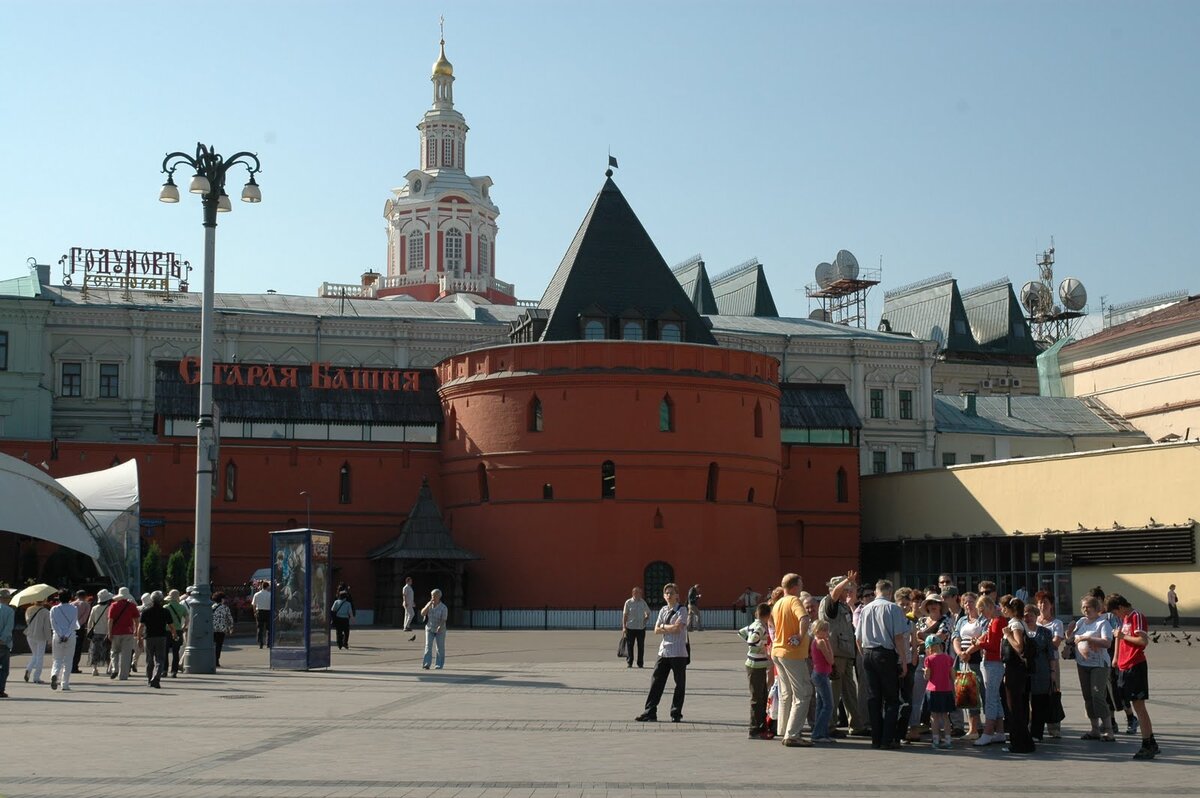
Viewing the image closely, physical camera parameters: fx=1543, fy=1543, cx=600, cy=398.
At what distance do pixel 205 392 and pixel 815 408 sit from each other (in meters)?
41.5

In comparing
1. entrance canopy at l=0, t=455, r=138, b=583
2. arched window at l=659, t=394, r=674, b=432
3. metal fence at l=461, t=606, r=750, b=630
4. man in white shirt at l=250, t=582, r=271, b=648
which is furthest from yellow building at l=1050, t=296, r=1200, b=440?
man in white shirt at l=250, t=582, r=271, b=648

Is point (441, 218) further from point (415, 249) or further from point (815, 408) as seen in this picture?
point (815, 408)

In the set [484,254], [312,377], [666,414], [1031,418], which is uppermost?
[484,254]

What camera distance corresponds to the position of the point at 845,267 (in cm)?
10150

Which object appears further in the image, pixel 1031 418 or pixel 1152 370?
pixel 1031 418

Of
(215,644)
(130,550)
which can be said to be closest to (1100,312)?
(130,550)

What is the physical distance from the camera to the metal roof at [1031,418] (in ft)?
266

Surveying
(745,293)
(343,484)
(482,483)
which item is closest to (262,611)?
(482,483)

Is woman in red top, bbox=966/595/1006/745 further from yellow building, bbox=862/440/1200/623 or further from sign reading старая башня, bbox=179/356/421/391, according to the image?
sign reading старая башня, bbox=179/356/421/391

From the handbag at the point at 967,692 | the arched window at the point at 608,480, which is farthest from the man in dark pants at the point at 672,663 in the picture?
the arched window at the point at 608,480

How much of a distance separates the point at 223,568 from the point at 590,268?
17637 mm

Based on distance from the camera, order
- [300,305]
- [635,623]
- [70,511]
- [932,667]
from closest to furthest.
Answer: [932,667], [635,623], [70,511], [300,305]

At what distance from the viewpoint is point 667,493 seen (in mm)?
53469

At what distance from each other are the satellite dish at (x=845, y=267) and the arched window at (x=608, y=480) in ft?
167
